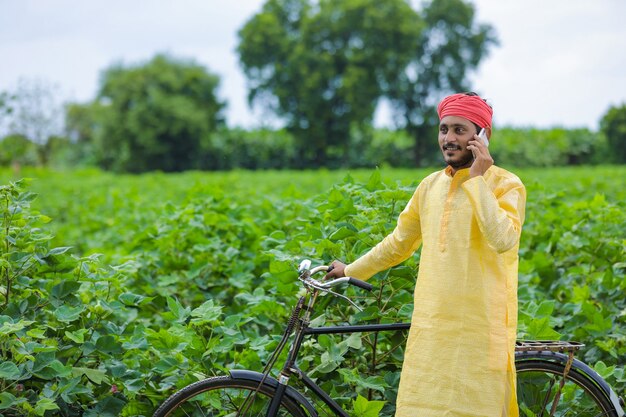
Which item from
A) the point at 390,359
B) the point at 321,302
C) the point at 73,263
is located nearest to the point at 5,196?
the point at 73,263

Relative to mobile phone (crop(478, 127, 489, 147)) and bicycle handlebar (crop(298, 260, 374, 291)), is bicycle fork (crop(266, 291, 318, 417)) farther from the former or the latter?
mobile phone (crop(478, 127, 489, 147))

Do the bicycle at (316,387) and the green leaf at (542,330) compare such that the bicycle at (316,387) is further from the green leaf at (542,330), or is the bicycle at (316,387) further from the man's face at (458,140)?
the man's face at (458,140)

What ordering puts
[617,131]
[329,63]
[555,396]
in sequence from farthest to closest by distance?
[617,131]
[329,63]
[555,396]

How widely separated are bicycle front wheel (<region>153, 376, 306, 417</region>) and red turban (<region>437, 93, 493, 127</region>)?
1.24 metres

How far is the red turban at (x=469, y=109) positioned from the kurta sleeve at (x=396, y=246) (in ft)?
1.23

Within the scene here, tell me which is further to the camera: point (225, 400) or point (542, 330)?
point (542, 330)

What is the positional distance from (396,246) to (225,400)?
92cm

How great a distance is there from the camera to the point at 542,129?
58.7 metres

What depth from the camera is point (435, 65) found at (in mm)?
54875

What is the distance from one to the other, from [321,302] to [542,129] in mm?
58402

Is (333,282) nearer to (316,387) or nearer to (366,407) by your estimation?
(316,387)

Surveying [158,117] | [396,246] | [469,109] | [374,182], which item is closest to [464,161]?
[469,109]

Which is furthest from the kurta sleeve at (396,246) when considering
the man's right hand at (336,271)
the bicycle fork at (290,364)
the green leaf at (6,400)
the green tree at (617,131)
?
the green tree at (617,131)

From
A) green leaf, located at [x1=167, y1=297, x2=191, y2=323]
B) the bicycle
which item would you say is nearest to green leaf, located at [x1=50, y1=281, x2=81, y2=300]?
green leaf, located at [x1=167, y1=297, x2=191, y2=323]
